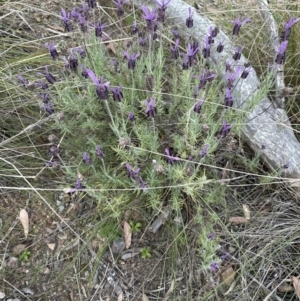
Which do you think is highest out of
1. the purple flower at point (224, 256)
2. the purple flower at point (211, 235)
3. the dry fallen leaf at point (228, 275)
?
the purple flower at point (211, 235)

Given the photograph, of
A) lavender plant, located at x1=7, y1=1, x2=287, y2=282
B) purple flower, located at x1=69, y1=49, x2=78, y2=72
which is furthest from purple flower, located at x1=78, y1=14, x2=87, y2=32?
purple flower, located at x1=69, y1=49, x2=78, y2=72

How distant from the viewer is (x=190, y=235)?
68.0 inches

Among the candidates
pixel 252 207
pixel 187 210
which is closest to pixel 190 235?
pixel 187 210

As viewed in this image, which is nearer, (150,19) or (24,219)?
(150,19)

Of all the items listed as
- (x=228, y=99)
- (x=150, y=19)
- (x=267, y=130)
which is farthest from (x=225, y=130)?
(x=150, y=19)

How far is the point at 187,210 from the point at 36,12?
1569mm

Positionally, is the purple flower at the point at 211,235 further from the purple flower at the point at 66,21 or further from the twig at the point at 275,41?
the purple flower at the point at 66,21

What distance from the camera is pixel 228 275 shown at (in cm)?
166

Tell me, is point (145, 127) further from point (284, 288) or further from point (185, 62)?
point (284, 288)

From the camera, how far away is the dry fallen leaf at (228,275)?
64.8 inches

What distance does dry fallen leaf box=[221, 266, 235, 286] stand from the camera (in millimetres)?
1647

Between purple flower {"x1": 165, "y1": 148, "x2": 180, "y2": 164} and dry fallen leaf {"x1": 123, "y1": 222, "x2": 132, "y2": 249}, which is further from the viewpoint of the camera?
dry fallen leaf {"x1": 123, "y1": 222, "x2": 132, "y2": 249}

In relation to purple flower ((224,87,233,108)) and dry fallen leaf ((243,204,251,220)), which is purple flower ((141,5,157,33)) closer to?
purple flower ((224,87,233,108))

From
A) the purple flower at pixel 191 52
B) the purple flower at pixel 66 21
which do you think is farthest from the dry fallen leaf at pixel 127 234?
the purple flower at pixel 66 21
